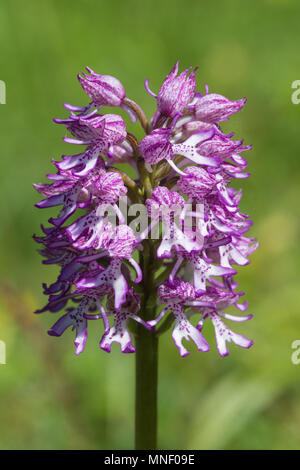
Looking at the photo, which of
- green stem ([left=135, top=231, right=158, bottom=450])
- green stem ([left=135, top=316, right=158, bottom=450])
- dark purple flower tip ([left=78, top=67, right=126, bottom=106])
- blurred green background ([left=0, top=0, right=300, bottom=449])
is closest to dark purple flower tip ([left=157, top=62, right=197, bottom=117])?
dark purple flower tip ([left=78, top=67, right=126, bottom=106])

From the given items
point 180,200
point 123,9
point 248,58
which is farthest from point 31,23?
point 180,200

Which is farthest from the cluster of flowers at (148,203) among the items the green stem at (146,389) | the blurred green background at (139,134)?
the blurred green background at (139,134)

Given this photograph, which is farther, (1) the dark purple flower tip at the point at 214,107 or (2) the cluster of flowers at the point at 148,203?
(1) the dark purple flower tip at the point at 214,107

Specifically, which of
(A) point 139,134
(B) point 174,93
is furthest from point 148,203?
(A) point 139,134

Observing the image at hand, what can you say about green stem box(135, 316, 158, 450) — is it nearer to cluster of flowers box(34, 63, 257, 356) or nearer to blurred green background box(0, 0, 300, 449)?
cluster of flowers box(34, 63, 257, 356)

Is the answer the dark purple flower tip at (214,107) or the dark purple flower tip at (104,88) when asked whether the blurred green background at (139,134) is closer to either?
the dark purple flower tip at (104,88)

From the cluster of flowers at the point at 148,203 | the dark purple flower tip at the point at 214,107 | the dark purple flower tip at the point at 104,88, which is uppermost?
the dark purple flower tip at the point at 104,88
